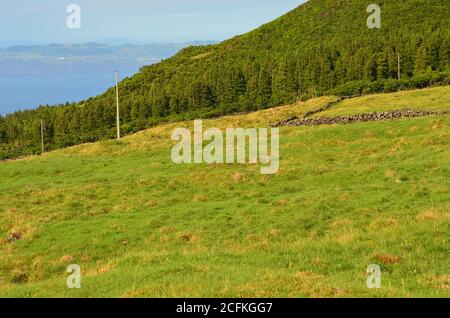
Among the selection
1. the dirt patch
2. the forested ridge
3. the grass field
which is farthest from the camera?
the forested ridge

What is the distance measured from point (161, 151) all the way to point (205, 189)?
19.3 metres

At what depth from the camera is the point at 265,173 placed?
36375 mm

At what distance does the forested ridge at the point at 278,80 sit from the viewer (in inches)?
4161

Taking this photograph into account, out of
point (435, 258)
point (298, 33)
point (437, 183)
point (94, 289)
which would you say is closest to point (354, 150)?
point (437, 183)

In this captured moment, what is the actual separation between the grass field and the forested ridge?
185ft

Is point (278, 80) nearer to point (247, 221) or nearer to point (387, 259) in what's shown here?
point (247, 221)

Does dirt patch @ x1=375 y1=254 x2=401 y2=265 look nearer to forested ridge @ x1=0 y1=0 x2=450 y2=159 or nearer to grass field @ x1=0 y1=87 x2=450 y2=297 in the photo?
grass field @ x1=0 y1=87 x2=450 y2=297

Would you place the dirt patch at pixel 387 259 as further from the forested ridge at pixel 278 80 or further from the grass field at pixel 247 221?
the forested ridge at pixel 278 80

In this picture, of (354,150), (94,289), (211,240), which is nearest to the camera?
(94,289)

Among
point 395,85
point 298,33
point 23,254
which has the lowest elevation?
point 23,254

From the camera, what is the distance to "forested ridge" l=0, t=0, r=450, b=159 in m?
106

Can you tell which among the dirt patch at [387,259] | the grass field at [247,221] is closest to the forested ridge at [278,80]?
the grass field at [247,221]

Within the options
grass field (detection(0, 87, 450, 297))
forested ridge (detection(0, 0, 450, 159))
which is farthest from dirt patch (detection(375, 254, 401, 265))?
forested ridge (detection(0, 0, 450, 159))

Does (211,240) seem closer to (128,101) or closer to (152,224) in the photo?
(152,224)
